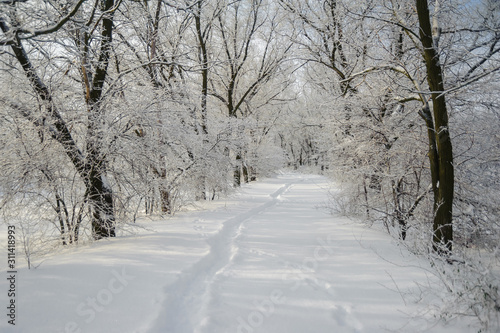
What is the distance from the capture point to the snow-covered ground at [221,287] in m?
2.52

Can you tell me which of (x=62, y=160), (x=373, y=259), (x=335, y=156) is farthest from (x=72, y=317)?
(x=335, y=156)

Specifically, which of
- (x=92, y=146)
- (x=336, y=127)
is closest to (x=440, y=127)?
(x=336, y=127)

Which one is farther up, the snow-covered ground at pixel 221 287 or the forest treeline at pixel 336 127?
the forest treeline at pixel 336 127

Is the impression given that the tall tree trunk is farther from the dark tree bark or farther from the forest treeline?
the dark tree bark

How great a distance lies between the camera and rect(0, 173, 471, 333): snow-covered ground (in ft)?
8.26

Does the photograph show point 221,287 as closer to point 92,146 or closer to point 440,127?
point 92,146

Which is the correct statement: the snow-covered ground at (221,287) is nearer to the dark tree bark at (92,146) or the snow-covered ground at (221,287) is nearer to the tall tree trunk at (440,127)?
the dark tree bark at (92,146)

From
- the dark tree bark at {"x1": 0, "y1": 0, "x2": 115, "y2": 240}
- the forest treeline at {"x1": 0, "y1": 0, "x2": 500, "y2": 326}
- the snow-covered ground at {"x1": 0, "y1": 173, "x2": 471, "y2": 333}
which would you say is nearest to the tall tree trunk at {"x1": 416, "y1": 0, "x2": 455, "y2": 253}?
the forest treeline at {"x1": 0, "y1": 0, "x2": 500, "y2": 326}

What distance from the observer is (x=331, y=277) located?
3.62m

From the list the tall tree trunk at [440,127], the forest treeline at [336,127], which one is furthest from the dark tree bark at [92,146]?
the tall tree trunk at [440,127]

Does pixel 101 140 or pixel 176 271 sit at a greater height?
pixel 101 140

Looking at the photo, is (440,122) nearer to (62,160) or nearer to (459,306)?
(459,306)

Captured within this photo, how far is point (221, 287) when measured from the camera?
3.36 meters

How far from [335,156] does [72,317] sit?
6.82m
